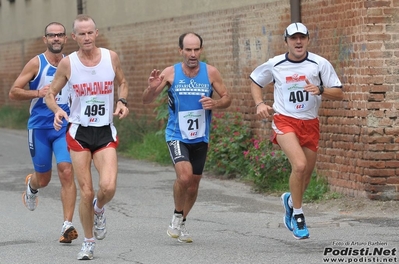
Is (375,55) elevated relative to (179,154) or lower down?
elevated

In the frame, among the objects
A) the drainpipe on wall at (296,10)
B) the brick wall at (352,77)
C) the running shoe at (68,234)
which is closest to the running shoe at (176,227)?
Result: the running shoe at (68,234)

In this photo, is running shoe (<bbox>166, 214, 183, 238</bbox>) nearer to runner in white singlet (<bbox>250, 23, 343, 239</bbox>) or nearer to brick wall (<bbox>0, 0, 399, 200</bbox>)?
runner in white singlet (<bbox>250, 23, 343, 239</bbox>)

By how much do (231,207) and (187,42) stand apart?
3.63 meters

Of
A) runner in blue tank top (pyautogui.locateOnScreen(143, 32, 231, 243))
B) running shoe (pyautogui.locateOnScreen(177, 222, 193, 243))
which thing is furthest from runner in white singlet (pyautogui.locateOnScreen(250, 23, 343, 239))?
running shoe (pyautogui.locateOnScreen(177, 222, 193, 243))

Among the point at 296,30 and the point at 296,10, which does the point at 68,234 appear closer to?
the point at 296,30

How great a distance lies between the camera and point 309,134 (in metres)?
9.60

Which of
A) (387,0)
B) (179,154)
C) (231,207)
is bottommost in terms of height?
(231,207)

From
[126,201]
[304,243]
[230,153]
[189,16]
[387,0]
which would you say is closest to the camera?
[304,243]

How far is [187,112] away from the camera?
9586 millimetres

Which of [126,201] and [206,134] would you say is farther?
[126,201]

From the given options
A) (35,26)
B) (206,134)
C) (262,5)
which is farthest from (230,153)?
(35,26)

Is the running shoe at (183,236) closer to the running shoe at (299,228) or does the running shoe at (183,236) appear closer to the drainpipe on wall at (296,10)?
the running shoe at (299,228)

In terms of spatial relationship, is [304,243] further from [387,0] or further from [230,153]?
[230,153]

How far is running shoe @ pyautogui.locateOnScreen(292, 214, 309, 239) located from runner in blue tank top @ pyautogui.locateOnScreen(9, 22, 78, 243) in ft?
7.06
